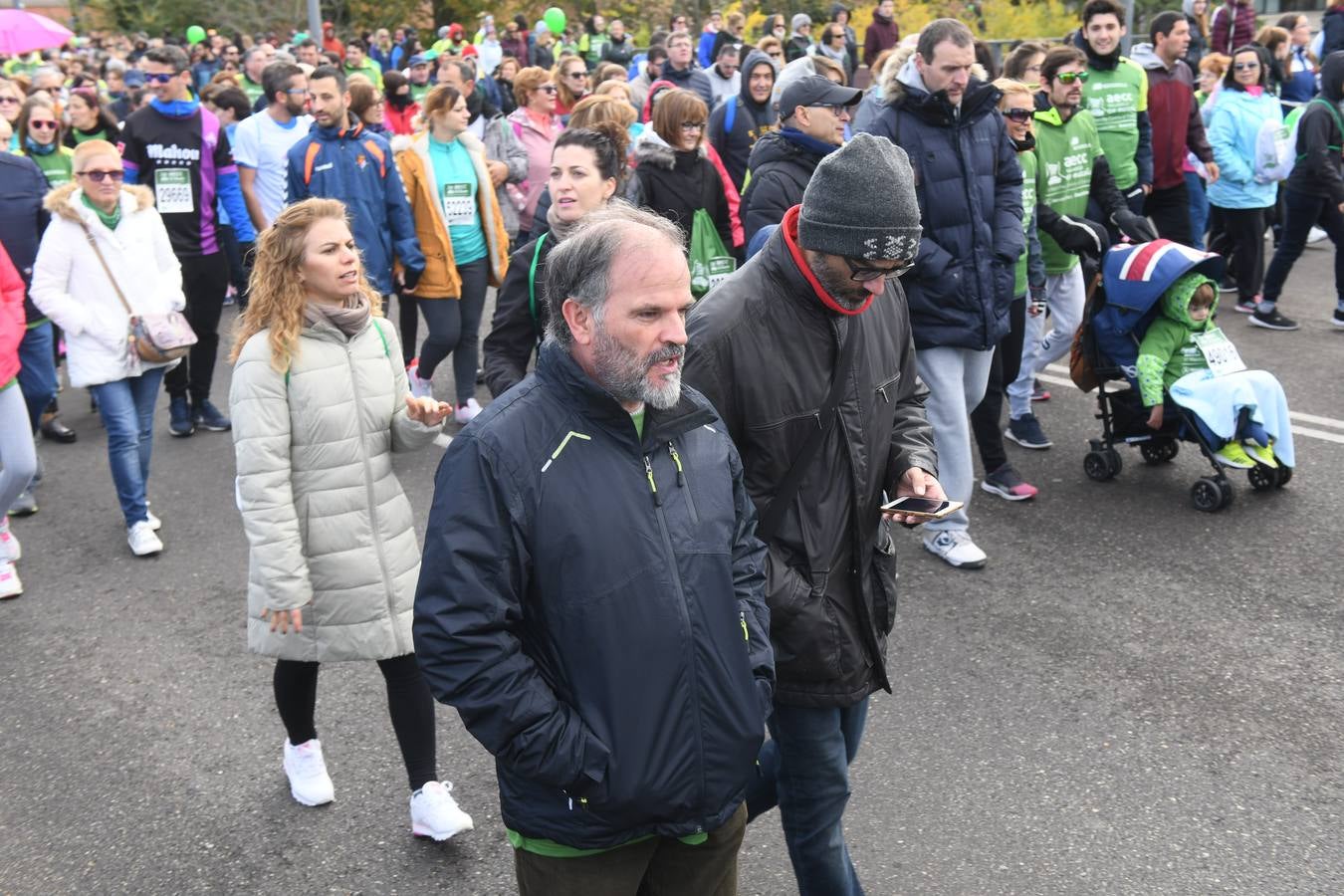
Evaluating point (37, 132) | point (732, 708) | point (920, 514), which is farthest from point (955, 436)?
point (37, 132)

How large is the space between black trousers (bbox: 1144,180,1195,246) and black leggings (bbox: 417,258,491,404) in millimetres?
4825

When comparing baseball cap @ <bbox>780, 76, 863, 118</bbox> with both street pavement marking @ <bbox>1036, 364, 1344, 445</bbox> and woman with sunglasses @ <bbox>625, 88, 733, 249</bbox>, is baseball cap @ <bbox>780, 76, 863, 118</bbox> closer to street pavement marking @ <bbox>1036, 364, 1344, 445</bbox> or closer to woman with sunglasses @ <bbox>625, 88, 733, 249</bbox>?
woman with sunglasses @ <bbox>625, 88, 733, 249</bbox>

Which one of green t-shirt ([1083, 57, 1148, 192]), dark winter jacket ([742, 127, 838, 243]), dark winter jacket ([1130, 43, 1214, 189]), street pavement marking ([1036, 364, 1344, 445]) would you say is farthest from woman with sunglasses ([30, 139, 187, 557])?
dark winter jacket ([1130, 43, 1214, 189])

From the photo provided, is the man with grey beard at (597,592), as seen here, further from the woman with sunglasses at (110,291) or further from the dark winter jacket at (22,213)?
the dark winter jacket at (22,213)

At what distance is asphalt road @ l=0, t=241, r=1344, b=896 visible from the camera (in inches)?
158

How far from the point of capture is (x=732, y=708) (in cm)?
259

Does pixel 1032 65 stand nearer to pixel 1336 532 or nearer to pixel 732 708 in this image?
pixel 1336 532

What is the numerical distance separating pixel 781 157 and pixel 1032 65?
8.81ft

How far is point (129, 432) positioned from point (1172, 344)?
523 centimetres

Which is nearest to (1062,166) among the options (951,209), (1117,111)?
(1117,111)

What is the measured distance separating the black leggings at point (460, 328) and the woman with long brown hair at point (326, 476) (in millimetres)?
3974

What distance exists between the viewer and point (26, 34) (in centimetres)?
1393

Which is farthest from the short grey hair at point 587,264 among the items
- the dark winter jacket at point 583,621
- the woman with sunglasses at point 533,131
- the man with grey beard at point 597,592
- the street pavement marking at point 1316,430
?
the woman with sunglasses at point 533,131

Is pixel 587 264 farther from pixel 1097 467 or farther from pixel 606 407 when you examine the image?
pixel 1097 467
